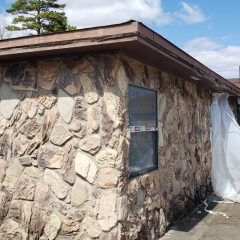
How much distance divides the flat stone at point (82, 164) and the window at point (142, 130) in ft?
2.01

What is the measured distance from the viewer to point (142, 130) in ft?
18.8

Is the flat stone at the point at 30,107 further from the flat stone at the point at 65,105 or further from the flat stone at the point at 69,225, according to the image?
the flat stone at the point at 69,225

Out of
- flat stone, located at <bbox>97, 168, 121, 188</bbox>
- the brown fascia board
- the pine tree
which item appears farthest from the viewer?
the pine tree

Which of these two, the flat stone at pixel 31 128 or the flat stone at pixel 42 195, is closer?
the flat stone at pixel 42 195

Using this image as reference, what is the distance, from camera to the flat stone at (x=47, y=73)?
5.38 m

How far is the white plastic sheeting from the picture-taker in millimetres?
9398

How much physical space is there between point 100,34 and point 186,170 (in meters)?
4.16

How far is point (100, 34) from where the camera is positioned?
177 inches

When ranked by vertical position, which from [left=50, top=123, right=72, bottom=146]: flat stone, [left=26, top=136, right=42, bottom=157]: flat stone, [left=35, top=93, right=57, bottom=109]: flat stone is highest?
[left=35, top=93, right=57, bottom=109]: flat stone

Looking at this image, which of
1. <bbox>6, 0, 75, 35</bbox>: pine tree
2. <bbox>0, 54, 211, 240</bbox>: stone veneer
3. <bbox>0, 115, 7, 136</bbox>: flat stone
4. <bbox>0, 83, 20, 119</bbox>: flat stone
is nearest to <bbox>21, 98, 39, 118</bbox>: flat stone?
<bbox>0, 54, 211, 240</bbox>: stone veneer

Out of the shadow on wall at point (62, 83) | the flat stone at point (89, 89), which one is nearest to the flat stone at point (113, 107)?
the shadow on wall at point (62, 83)

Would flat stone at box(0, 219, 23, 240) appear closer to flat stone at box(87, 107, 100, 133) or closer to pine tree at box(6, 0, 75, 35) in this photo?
flat stone at box(87, 107, 100, 133)

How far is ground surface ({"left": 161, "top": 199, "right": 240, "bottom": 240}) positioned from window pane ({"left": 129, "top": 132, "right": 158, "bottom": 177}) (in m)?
1.14

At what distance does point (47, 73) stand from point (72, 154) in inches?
44.1
